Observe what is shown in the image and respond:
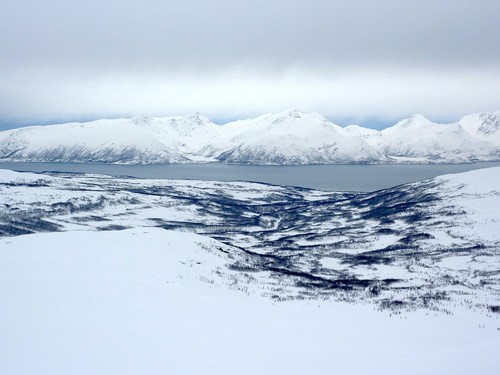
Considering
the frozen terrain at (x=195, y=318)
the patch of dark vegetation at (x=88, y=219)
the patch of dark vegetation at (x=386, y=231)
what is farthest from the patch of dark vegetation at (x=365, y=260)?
the patch of dark vegetation at (x=88, y=219)

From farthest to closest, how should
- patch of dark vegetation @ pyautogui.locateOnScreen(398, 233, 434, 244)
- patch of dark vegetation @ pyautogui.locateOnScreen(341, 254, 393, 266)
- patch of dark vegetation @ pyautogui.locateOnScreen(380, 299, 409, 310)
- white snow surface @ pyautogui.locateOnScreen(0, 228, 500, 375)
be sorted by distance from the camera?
1. patch of dark vegetation @ pyautogui.locateOnScreen(398, 233, 434, 244)
2. patch of dark vegetation @ pyautogui.locateOnScreen(341, 254, 393, 266)
3. patch of dark vegetation @ pyautogui.locateOnScreen(380, 299, 409, 310)
4. white snow surface @ pyautogui.locateOnScreen(0, 228, 500, 375)

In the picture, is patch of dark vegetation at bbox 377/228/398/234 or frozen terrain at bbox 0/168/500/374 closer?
frozen terrain at bbox 0/168/500/374

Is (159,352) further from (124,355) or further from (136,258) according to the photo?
(136,258)

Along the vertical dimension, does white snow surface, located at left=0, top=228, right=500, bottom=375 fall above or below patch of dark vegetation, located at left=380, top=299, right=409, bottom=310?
above

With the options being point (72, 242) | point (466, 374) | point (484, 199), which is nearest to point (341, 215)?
point (484, 199)

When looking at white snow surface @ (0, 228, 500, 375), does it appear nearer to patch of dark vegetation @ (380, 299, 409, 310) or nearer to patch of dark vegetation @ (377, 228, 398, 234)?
patch of dark vegetation @ (380, 299, 409, 310)

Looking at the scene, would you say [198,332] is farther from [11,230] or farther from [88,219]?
[88,219]

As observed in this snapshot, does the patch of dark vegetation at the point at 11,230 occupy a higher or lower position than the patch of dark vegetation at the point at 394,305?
lower

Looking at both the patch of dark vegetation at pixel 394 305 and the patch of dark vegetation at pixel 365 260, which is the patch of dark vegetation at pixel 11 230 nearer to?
the patch of dark vegetation at pixel 365 260

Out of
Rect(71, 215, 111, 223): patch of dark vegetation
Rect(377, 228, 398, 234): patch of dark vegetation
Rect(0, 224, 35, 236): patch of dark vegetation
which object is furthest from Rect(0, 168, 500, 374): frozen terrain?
Rect(71, 215, 111, 223): patch of dark vegetation

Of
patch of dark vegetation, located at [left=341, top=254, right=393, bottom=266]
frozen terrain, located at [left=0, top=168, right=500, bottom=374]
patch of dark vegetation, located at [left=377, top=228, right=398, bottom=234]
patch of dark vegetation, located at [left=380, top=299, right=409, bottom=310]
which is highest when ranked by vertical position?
frozen terrain, located at [left=0, top=168, right=500, bottom=374]
